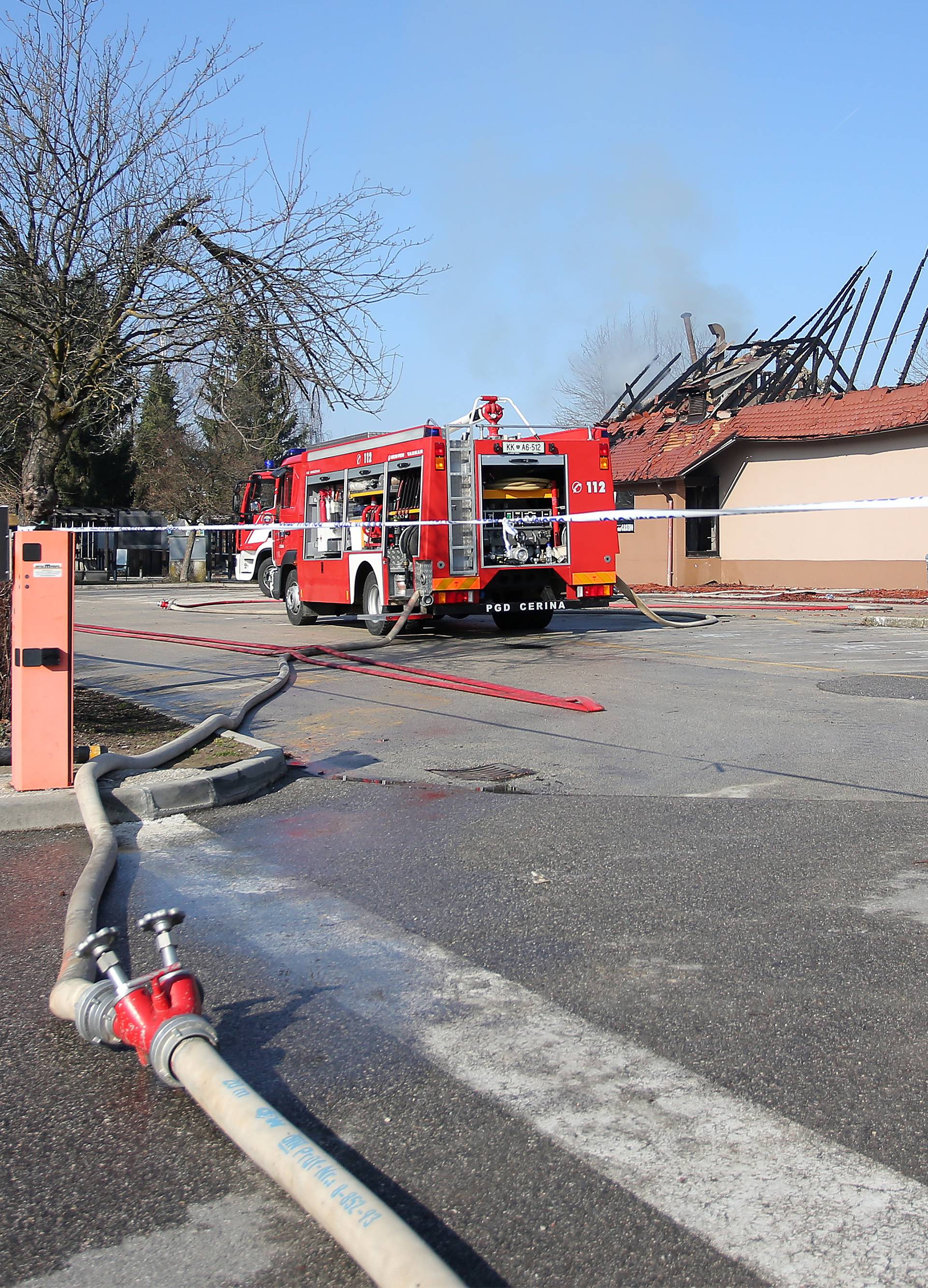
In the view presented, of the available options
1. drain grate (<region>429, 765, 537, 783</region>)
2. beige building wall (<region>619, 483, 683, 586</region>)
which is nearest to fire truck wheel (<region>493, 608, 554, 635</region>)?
drain grate (<region>429, 765, 537, 783</region>)

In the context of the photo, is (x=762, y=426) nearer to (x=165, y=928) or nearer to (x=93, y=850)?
(x=93, y=850)

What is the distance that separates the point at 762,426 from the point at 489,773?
76.5 feet

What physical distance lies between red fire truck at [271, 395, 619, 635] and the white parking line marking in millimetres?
11644

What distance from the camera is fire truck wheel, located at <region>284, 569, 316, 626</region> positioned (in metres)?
20.1

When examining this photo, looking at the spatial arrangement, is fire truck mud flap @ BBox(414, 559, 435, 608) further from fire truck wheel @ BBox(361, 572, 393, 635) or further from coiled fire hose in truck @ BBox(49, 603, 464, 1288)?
coiled fire hose in truck @ BBox(49, 603, 464, 1288)

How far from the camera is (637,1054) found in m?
3.28

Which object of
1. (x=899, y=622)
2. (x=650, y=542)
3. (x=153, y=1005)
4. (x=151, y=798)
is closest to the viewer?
(x=153, y=1005)

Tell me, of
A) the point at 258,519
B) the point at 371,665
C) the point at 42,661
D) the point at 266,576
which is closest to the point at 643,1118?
the point at 42,661

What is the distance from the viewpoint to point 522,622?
1861 cm

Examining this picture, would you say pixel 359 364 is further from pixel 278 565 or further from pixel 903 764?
pixel 278 565

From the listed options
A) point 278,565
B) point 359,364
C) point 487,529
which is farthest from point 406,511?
point 359,364

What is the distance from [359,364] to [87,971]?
719 cm

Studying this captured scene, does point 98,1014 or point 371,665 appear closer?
point 98,1014

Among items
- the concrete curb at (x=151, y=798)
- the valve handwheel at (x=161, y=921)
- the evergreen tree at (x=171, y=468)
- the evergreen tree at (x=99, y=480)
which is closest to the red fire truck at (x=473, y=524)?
the concrete curb at (x=151, y=798)
